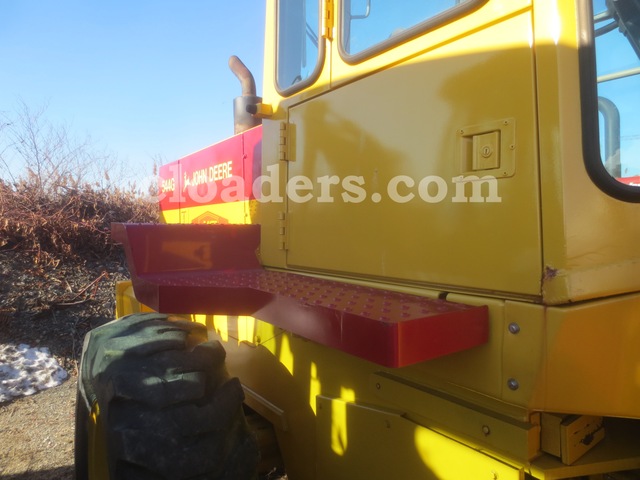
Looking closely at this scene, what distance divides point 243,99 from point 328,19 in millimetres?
1007

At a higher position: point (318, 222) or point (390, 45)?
point (390, 45)

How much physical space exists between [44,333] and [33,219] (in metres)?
2.04

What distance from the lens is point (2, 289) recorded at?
18.8 ft

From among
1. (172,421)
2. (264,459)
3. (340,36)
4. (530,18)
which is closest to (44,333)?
(264,459)

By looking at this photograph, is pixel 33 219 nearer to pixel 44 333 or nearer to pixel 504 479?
pixel 44 333

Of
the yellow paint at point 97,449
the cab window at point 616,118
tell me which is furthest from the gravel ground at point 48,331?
the cab window at point 616,118

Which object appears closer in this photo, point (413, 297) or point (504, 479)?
point (504, 479)

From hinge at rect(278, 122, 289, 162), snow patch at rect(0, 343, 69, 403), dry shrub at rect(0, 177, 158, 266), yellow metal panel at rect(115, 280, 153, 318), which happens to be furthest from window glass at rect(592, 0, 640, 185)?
dry shrub at rect(0, 177, 158, 266)

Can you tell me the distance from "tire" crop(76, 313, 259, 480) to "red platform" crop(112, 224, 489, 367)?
165 millimetres

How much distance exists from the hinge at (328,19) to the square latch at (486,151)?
731 millimetres

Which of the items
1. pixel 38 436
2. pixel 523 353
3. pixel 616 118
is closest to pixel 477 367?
pixel 523 353

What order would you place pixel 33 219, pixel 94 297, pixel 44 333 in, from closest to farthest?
pixel 44 333
pixel 94 297
pixel 33 219

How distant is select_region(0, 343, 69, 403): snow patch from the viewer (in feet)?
14.3

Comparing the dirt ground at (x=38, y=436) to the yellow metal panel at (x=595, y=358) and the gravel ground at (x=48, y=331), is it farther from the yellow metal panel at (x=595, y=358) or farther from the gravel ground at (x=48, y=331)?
the yellow metal panel at (x=595, y=358)
